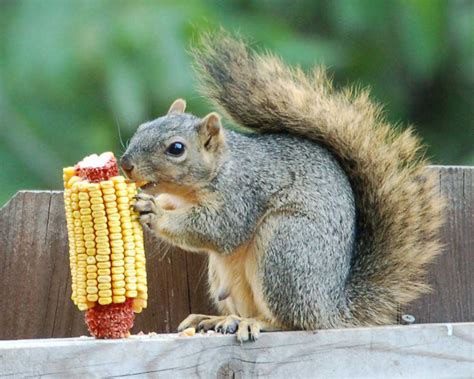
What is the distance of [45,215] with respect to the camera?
10.2ft

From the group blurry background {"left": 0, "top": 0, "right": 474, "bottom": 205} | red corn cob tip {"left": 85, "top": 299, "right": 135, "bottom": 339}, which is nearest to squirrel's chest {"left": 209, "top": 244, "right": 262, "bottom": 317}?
red corn cob tip {"left": 85, "top": 299, "right": 135, "bottom": 339}

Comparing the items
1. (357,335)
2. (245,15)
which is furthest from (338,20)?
(357,335)

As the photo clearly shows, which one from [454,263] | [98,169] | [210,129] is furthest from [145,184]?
[454,263]

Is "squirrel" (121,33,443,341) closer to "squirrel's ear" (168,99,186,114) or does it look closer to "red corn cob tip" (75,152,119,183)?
"squirrel's ear" (168,99,186,114)

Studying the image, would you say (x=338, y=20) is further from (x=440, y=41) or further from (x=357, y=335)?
(x=357, y=335)

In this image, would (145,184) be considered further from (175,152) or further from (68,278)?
(68,278)

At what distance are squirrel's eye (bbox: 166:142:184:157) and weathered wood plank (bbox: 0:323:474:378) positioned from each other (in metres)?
0.41

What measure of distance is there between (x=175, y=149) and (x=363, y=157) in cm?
38

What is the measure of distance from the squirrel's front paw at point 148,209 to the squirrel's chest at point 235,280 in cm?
20

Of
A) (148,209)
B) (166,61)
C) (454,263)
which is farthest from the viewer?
(166,61)

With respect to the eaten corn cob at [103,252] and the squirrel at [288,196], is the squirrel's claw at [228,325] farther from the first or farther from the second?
the eaten corn cob at [103,252]

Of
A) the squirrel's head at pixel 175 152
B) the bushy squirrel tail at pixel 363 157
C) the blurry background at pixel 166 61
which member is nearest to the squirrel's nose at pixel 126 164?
the squirrel's head at pixel 175 152

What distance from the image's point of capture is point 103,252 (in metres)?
2.77

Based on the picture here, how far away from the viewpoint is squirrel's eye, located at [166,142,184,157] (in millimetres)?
3070
